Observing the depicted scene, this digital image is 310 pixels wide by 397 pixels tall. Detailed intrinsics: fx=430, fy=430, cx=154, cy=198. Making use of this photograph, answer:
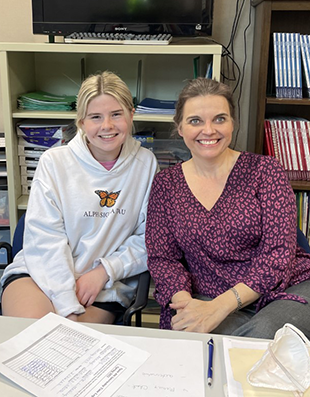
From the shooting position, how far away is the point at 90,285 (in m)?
1.55

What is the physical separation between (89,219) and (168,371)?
82cm

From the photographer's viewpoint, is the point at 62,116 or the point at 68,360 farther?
the point at 62,116

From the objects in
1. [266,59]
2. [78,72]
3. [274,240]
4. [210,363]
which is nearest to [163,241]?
[274,240]

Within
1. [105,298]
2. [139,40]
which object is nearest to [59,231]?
[105,298]

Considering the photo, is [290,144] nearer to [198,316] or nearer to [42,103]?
[198,316]

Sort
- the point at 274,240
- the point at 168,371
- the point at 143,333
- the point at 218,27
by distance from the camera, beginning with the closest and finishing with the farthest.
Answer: the point at 168,371
the point at 143,333
the point at 274,240
the point at 218,27

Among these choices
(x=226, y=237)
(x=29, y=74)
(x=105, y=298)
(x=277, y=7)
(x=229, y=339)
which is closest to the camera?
(x=229, y=339)

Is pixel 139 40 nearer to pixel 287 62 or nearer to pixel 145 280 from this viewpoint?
pixel 287 62

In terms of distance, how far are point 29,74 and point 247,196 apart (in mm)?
1432

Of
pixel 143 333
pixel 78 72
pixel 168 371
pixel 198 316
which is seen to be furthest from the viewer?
pixel 78 72

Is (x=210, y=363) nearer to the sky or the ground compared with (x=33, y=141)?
nearer to the ground

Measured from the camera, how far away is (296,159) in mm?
2080

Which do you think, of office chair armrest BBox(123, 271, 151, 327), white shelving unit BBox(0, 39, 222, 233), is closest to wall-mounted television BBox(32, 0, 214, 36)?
white shelving unit BBox(0, 39, 222, 233)

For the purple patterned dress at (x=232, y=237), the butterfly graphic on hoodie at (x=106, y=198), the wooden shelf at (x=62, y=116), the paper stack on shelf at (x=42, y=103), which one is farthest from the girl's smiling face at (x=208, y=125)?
the paper stack on shelf at (x=42, y=103)
